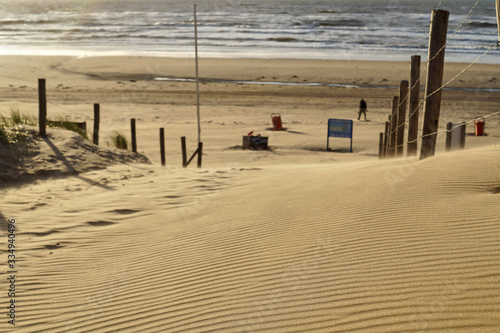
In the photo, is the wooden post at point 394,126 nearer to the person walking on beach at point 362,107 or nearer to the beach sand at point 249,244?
the beach sand at point 249,244

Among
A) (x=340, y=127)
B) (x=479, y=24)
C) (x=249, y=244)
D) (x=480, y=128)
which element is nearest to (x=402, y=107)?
(x=340, y=127)

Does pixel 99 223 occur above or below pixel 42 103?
below

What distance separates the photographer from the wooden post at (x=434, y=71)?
727 centimetres

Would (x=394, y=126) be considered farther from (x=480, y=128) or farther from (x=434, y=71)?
(x=480, y=128)

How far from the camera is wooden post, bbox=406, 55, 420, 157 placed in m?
9.19

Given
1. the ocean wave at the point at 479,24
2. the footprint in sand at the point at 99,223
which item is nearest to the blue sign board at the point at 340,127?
the footprint in sand at the point at 99,223

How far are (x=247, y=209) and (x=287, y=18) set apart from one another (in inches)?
2777

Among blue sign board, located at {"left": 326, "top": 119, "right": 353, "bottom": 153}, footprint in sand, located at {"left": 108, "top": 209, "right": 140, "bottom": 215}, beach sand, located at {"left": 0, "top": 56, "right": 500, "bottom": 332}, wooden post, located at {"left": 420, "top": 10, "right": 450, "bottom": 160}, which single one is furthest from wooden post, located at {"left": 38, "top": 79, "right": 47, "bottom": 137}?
blue sign board, located at {"left": 326, "top": 119, "right": 353, "bottom": 153}

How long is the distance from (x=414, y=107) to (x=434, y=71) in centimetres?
196

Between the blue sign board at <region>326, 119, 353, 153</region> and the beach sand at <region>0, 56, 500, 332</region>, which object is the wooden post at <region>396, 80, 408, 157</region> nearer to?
the beach sand at <region>0, 56, 500, 332</region>

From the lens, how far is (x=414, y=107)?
30.8ft

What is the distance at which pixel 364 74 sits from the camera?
32906mm

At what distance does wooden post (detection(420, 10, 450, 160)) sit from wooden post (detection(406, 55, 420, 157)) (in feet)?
4.61

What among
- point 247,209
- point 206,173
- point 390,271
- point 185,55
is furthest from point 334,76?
point 390,271
